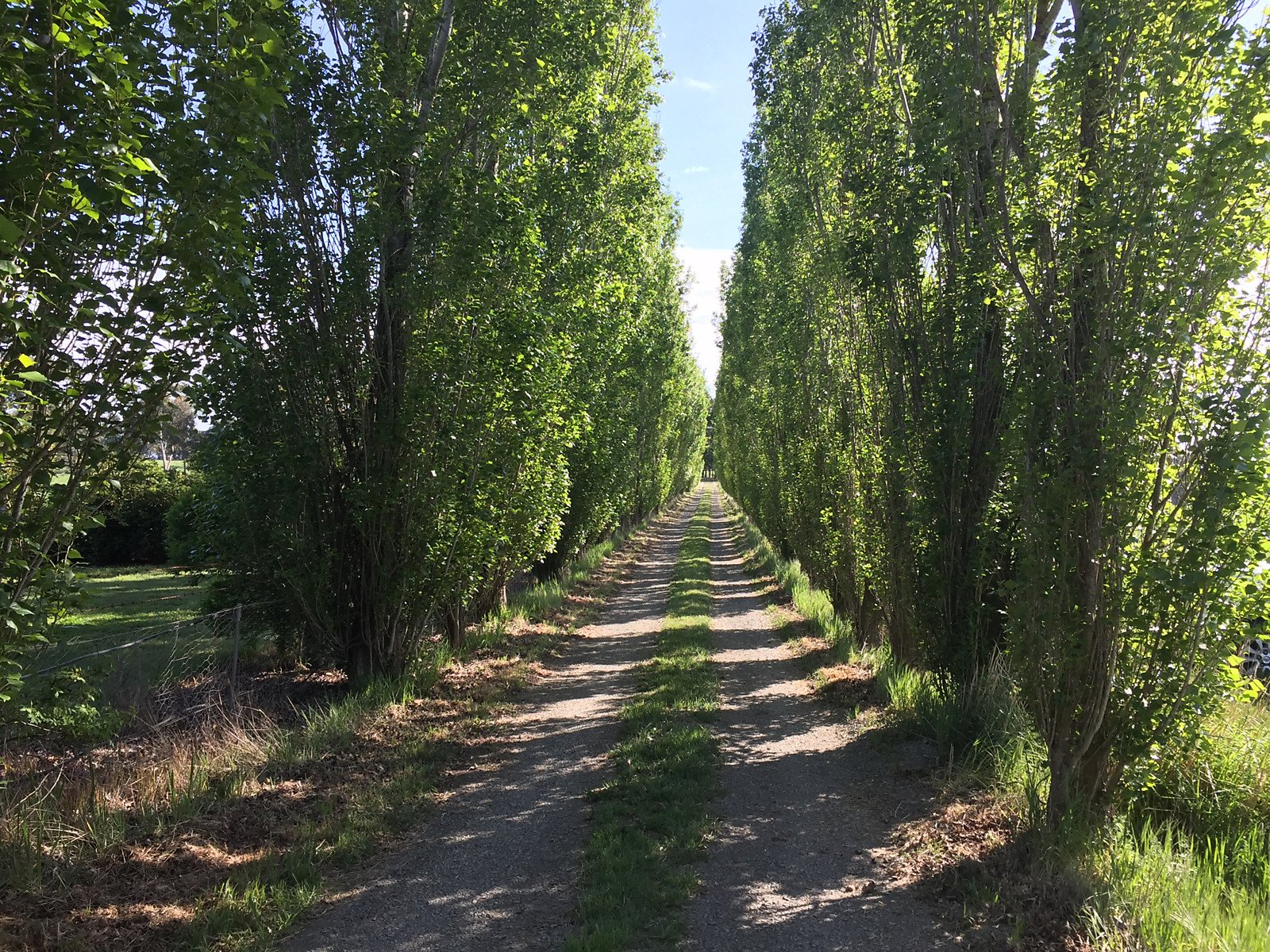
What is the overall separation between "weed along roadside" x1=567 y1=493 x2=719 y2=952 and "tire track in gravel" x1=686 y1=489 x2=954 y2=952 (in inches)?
6.3

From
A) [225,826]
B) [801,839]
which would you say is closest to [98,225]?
[225,826]

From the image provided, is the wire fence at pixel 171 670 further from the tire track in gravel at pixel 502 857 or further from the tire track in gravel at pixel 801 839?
the tire track in gravel at pixel 801 839

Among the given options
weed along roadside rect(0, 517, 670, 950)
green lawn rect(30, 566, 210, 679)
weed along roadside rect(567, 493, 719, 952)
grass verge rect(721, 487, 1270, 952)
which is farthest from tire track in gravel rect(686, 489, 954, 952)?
green lawn rect(30, 566, 210, 679)

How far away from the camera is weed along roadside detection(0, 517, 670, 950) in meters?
3.92

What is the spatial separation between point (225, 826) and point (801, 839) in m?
3.85

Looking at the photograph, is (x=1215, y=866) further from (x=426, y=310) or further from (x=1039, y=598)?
(x=426, y=310)

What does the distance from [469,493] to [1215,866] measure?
23.1 feet

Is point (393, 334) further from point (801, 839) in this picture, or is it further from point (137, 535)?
point (137, 535)

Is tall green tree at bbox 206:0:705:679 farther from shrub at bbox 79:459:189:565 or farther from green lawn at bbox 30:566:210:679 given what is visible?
shrub at bbox 79:459:189:565

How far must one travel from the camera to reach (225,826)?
5039 millimetres

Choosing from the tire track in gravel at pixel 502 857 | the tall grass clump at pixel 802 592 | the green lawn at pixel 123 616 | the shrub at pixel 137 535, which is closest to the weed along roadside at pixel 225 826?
the tire track in gravel at pixel 502 857

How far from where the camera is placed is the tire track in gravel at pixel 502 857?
4.00 m

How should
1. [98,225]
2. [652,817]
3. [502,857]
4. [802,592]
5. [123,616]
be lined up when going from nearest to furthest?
[98,225], [502,857], [652,817], [123,616], [802,592]

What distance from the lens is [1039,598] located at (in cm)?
474
